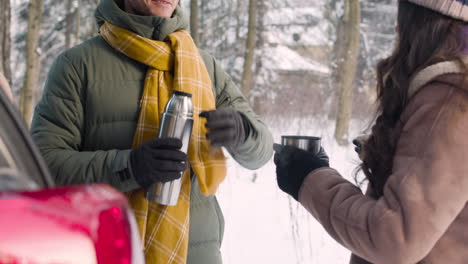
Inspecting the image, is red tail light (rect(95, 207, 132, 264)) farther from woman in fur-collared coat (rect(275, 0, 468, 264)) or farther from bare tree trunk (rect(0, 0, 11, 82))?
bare tree trunk (rect(0, 0, 11, 82))

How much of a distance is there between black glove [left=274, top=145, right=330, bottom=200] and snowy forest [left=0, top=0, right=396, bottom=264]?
0.29 m

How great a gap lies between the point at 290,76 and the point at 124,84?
2318 centimetres

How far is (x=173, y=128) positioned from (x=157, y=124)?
212 millimetres

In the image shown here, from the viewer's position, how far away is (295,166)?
5.40 ft

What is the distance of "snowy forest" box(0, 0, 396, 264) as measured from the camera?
5430 millimetres

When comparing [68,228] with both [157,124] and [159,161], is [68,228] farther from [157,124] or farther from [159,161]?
[157,124]

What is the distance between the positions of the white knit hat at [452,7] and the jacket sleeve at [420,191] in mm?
228

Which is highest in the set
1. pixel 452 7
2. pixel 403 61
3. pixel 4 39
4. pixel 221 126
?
pixel 452 7

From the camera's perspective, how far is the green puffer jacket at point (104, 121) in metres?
1.83

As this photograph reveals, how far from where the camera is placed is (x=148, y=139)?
1921 mm

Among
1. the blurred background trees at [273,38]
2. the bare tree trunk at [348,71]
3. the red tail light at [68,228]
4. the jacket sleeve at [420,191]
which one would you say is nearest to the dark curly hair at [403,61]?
the jacket sleeve at [420,191]

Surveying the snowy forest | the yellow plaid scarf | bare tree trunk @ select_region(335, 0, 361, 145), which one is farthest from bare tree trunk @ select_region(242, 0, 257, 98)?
the yellow plaid scarf

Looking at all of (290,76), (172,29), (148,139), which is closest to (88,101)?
(148,139)

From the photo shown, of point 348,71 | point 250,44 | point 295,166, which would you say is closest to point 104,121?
point 295,166
